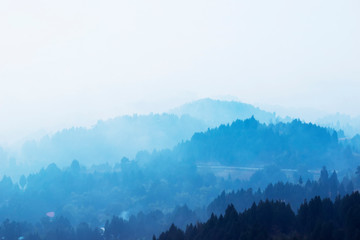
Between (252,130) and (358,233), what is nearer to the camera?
(358,233)

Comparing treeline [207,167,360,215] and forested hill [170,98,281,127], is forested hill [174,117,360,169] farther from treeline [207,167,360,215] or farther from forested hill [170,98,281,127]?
forested hill [170,98,281,127]

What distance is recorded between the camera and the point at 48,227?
55.2 m

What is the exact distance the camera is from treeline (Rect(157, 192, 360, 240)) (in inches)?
929

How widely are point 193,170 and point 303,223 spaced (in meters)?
53.5

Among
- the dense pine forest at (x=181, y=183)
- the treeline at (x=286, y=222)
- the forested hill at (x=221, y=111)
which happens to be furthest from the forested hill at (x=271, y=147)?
the forested hill at (x=221, y=111)

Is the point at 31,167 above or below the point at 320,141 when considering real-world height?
below

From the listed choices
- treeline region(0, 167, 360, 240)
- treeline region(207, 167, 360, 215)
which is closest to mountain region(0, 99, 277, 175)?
treeline region(0, 167, 360, 240)

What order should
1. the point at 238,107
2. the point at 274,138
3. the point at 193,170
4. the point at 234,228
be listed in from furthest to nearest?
1. the point at 238,107
2. the point at 274,138
3. the point at 193,170
4. the point at 234,228

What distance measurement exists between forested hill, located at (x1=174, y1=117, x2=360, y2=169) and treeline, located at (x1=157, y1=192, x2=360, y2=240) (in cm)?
4993

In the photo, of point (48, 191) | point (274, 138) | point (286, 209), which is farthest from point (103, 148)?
point (286, 209)

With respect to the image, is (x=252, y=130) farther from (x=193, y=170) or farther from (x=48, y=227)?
(x=48, y=227)

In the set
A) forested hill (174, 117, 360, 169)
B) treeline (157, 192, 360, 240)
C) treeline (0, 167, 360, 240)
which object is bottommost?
treeline (0, 167, 360, 240)

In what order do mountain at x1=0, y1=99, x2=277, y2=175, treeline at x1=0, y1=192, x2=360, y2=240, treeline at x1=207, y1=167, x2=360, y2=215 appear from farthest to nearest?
mountain at x1=0, y1=99, x2=277, y2=175 < treeline at x1=207, y1=167, x2=360, y2=215 < treeline at x1=0, y1=192, x2=360, y2=240

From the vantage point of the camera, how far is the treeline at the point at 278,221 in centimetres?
2359
